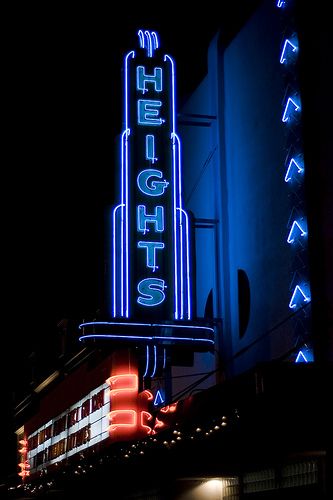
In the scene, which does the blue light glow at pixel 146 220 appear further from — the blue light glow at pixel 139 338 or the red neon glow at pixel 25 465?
the red neon glow at pixel 25 465

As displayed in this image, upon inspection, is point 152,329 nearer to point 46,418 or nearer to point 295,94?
point 295,94

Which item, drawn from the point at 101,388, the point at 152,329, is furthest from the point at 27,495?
the point at 152,329

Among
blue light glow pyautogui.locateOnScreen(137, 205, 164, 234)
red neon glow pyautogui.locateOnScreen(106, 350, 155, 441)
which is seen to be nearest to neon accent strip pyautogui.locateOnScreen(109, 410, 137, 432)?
red neon glow pyautogui.locateOnScreen(106, 350, 155, 441)

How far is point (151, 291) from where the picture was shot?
58.6 feet

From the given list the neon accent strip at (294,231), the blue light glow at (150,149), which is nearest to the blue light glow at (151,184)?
the blue light glow at (150,149)

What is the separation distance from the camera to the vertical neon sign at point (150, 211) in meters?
17.8

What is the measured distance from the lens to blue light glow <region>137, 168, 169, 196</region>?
18.4 m

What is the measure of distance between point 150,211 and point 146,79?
303 cm

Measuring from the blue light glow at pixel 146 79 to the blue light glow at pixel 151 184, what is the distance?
1.89 metres

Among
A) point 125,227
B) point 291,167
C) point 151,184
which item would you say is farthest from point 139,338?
point 291,167

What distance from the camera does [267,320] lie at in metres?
16.2

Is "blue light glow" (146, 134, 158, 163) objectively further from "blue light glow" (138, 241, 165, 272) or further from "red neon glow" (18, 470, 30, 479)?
"red neon glow" (18, 470, 30, 479)

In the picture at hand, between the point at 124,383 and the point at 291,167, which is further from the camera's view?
the point at 124,383

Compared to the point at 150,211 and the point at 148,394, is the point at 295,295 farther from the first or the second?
the point at 148,394
